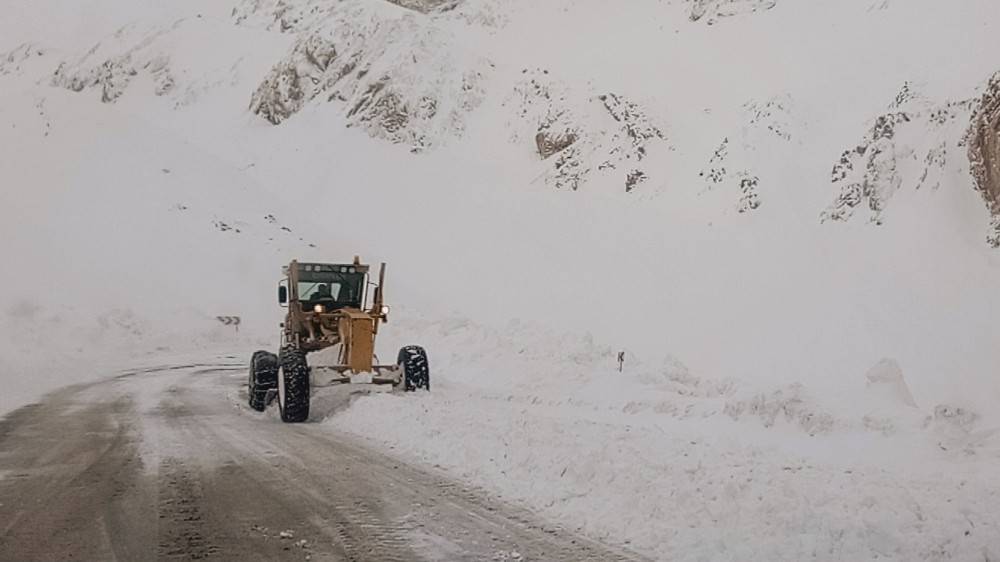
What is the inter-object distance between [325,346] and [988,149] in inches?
606

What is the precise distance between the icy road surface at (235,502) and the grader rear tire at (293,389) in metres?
0.47

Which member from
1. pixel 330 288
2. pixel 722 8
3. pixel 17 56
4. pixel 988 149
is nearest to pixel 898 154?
pixel 988 149

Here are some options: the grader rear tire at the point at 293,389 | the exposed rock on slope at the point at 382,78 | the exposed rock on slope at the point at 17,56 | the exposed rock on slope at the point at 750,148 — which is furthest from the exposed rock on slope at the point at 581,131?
the exposed rock on slope at the point at 17,56

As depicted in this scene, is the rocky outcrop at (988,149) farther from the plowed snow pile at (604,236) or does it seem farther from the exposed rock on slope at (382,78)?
the exposed rock on slope at (382,78)

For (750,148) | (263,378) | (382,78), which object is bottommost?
(263,378)

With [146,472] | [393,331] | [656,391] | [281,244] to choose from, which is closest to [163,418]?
[146,472]

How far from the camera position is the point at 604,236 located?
31031mm

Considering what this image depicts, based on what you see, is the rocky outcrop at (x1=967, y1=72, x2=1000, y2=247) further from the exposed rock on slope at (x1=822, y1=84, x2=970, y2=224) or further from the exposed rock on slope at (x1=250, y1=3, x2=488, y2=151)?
the exposed rock on slope at (x1=250, y1=3, x2=488, y2=151)

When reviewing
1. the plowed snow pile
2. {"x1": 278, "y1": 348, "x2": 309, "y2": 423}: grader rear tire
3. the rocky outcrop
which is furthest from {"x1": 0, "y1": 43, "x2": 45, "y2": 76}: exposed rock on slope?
the rocky outcrop

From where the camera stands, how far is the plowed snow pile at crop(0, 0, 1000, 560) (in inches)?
312

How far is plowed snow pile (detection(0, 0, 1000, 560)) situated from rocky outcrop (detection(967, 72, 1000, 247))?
97mm

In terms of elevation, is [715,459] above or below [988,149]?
below

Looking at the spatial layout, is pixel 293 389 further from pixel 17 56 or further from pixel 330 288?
pixel 17 56

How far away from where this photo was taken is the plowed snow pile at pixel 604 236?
7.92 meters
